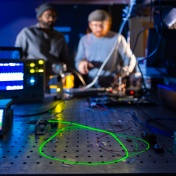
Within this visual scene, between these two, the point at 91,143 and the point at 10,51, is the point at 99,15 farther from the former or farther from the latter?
the point at 91,143

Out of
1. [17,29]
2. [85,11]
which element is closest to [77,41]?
[85,11]

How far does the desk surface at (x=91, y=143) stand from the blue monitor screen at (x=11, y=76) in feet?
0.53

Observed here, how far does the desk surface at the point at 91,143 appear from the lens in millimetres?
620

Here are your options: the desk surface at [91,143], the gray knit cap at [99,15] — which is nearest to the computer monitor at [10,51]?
the desk surface at [91,143]

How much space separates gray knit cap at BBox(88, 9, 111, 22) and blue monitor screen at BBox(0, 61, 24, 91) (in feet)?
4.64

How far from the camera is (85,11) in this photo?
2.70 meters

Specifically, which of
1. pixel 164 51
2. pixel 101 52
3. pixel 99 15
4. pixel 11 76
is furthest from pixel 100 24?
pixel 11 76

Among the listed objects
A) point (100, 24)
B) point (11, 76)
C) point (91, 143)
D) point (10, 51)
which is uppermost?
point (100, 24)

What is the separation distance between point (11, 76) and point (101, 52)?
1.48m

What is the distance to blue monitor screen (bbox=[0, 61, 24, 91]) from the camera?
1.27 metres

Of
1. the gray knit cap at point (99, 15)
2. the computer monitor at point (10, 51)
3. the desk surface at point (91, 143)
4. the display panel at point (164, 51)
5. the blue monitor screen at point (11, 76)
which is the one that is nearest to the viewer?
the desk surface at point (91, 143)

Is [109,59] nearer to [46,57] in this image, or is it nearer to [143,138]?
[46,57]

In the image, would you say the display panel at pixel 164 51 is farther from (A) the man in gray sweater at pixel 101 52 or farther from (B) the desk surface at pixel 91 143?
(A) the man in gray sweater at pixel 101 52

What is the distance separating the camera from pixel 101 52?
2.62 meters
